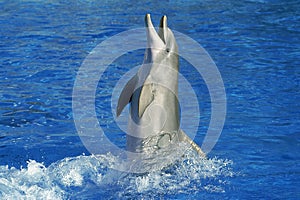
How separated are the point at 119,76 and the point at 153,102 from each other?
3516 mm

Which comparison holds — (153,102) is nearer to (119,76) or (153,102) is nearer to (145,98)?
(145,98)

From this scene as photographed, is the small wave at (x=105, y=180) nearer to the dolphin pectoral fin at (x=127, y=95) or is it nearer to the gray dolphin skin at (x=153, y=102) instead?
the gray dolphin skin at (x=153, y=102)

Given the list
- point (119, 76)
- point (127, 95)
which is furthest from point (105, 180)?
point (119, 76)

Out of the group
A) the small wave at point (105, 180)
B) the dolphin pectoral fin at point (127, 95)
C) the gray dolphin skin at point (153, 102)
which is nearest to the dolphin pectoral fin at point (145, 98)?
the gray dolphin skin at point (153, 102)

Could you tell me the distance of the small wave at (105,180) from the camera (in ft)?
17.0

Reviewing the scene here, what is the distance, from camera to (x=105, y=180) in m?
5.45

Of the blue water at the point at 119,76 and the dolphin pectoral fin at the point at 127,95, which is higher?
the dolphin pectoral fin at the point at 127,95

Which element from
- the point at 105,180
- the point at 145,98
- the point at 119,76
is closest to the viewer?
the point at 145,98

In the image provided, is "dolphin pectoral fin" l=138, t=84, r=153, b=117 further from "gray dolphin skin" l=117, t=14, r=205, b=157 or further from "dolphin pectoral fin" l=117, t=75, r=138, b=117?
"dolphin pectoral fin" l=117, t=75, r=138, b=117

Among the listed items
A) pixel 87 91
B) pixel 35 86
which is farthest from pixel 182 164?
pixel 35 86

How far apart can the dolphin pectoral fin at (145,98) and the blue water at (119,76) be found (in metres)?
0.63

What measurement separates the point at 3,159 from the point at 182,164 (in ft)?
6.26

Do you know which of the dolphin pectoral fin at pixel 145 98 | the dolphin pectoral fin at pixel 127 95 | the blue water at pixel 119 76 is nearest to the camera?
the dolphin pectoral fin at pixel 145 98

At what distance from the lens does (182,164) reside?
17.8ft
